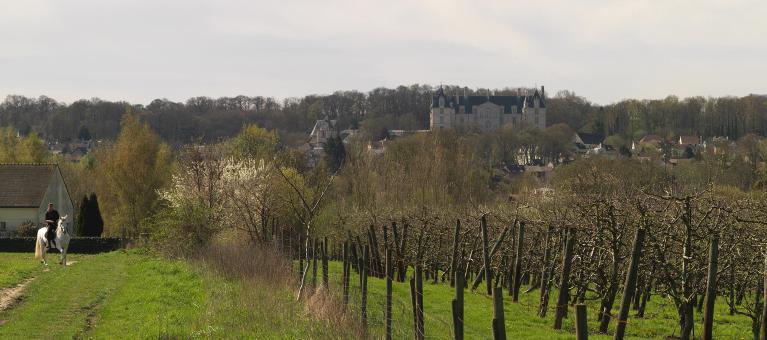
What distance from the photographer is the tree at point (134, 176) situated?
177 feet

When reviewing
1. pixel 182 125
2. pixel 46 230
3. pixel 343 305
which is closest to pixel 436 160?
pixel 46 230

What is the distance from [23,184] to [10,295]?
3582 cm

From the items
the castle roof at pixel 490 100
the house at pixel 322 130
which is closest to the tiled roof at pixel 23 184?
the house at pixel 322 130

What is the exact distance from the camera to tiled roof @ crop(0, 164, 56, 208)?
2042 inches

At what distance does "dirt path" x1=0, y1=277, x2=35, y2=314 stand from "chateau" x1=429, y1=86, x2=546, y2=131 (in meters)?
156

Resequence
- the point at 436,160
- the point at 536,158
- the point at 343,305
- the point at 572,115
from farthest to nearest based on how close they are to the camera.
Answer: the point at 572,115, the point at 536,158, the point at 436,160, the point at 343,305

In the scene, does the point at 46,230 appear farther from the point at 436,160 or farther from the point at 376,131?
the point at 376,131

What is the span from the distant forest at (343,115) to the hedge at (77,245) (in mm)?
73031

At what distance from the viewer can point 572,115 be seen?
6781 inches

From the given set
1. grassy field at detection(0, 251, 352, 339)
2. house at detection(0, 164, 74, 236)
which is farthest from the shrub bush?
grassy field at detection(0, 251, 352, 339)

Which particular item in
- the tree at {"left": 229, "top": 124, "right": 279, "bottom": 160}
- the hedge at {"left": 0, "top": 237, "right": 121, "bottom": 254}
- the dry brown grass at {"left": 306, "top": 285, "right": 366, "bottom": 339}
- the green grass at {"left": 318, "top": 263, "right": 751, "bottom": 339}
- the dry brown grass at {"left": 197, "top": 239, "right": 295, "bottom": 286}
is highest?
the tree at {"left": 229, "top": 124, "right": 279, "bottom": 160}

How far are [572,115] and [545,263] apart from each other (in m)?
156

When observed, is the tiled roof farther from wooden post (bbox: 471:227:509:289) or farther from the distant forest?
the distant forest

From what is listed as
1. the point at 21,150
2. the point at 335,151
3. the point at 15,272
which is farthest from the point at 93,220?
the point at 335,151
